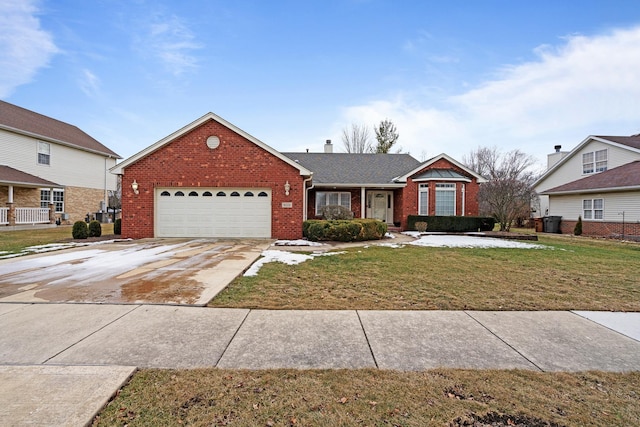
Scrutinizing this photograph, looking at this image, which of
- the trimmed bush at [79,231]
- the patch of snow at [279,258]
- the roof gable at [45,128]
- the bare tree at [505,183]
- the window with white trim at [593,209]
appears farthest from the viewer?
the roof gable at [45,128]

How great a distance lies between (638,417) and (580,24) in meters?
17.2

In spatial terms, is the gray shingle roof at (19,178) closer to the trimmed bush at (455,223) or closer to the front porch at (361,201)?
the front porch at (361,201)

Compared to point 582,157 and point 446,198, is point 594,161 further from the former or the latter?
point 446,198

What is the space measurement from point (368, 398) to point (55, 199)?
29582 millimetres

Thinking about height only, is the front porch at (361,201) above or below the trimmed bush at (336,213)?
above

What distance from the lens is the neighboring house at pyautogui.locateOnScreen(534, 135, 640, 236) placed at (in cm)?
1714

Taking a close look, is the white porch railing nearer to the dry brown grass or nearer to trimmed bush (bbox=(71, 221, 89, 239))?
trimmed bush (bbox=(71, 221, 89, 239))

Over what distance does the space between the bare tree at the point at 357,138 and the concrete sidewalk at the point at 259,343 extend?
119 feet

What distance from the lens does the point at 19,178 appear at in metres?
19.5

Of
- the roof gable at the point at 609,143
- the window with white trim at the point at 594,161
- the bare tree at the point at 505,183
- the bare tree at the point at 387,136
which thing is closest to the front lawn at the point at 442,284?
the bare tree at the point at 505,183

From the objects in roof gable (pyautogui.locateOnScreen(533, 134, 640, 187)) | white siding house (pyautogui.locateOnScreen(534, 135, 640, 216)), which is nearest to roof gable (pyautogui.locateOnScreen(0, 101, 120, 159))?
white siding house (pyautogui.locateOnScreen(534, 135, 640, 216))

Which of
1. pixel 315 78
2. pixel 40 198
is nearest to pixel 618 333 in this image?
pixel 315 78

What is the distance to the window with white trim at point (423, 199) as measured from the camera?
1934 centimetres

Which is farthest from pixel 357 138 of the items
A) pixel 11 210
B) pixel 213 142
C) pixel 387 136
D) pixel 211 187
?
pixel 11 210
